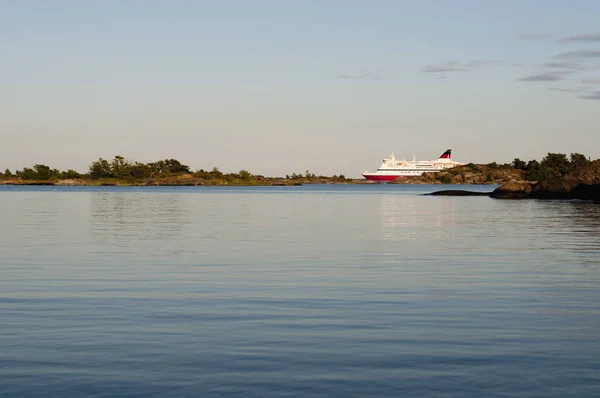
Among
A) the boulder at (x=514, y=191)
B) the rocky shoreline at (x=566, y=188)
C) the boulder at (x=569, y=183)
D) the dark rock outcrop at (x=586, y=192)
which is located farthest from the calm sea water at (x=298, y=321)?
the boulder at (x=514, y=191)

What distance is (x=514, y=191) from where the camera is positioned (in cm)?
12556

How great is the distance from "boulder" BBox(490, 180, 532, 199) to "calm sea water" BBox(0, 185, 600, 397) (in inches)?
3545

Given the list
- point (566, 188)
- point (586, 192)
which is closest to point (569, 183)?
point (566, 188)

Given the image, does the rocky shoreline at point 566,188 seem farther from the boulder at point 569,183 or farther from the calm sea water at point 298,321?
the calm sea water at point 298,321

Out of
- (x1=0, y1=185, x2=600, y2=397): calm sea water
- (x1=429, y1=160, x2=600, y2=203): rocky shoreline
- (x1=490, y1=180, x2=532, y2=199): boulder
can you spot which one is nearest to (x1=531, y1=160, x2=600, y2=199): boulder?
(x1=429, y1=160, x2=600, y2=203): rocky shoreline

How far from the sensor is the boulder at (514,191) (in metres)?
124

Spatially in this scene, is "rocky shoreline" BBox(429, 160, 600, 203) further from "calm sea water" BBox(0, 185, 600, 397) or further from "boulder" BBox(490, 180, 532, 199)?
"calm sea water" BBox(0, 185, 600, 397)

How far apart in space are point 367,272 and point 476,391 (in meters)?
15.3

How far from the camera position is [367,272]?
2684 cm

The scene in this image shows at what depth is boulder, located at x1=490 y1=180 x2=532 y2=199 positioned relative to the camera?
124125 mm

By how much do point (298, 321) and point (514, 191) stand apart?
113 m

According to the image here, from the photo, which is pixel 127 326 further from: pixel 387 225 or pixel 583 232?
pixel 387 225

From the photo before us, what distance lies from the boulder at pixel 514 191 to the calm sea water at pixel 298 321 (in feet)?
295

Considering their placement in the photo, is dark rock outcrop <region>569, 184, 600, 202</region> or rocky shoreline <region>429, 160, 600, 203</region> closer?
dark rock outcrop <region>569, 184, 600, 202</region>
